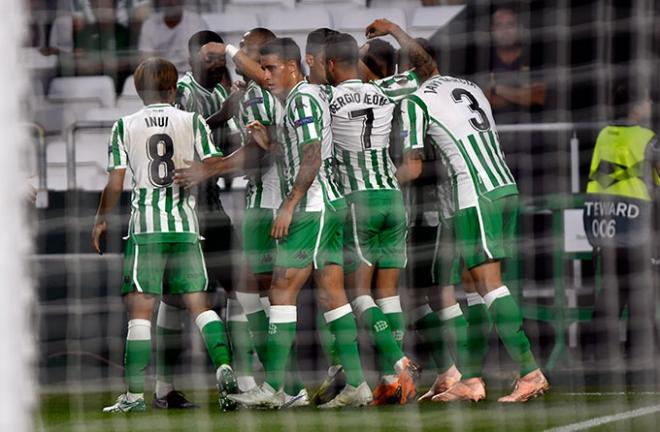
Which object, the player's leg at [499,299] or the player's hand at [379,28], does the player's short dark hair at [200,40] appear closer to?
the player's hand at [379,28]

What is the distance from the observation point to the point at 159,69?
6414 mm

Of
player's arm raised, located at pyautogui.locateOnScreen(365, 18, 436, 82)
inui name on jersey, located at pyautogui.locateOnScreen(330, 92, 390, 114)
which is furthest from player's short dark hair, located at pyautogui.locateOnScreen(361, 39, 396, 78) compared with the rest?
inui name on jersey, located at pyautogui.locateOnScreen(330, 92, 390, 114)

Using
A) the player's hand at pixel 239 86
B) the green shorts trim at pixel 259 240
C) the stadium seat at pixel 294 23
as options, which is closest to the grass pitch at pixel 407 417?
the green shorts trim at pixel 259 240

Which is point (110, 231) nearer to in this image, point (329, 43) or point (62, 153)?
point (62, 153)

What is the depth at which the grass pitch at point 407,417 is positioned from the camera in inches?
225

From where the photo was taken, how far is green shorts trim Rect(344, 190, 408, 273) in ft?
21.6

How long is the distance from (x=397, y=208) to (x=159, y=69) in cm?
117

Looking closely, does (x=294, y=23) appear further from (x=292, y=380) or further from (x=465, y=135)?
(x=292, y=380)

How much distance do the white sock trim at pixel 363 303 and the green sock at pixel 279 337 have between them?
48 centimetres

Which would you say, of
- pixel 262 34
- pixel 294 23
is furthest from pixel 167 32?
pixel 294 23

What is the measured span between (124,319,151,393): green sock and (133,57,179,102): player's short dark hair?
952 mm

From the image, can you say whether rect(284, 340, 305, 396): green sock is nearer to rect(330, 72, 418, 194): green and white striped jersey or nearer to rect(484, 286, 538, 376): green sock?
rect(330, 72, 418, 194): green and white striped jersey

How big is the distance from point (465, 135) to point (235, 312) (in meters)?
1.41

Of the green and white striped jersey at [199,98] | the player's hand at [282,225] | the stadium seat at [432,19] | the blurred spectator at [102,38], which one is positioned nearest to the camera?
the player's hand at [282,225]
